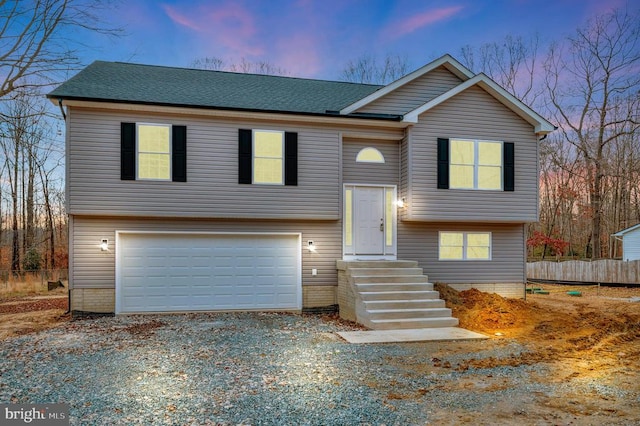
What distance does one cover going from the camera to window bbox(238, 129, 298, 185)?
11250 mm

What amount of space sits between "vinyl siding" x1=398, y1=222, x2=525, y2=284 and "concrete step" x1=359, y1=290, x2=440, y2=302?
206cm

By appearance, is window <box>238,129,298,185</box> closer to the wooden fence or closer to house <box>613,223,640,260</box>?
the wooden fence

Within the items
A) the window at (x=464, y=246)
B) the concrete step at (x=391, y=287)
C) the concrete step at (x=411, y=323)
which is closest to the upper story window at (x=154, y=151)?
the concrete step at (x=391, y=287)

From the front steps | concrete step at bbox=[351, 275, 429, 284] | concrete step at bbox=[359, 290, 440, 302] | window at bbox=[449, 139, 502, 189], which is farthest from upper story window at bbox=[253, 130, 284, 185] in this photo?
window at bbox=[449, 139, 502, 189]

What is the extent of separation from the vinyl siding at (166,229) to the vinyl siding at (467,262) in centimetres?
204

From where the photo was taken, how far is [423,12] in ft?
54.3

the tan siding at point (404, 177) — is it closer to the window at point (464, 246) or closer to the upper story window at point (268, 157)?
the window at point (464, 246)

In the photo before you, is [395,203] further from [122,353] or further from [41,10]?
[41,10]

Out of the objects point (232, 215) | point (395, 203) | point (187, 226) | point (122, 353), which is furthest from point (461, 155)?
point (122, 353)

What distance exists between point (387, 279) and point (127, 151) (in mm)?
6870

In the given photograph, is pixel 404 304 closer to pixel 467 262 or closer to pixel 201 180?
pixel 467 262

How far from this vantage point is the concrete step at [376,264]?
11.1 metres

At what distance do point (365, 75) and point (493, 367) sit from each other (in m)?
24.2

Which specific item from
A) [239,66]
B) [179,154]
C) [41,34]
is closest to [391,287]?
[179,154]
